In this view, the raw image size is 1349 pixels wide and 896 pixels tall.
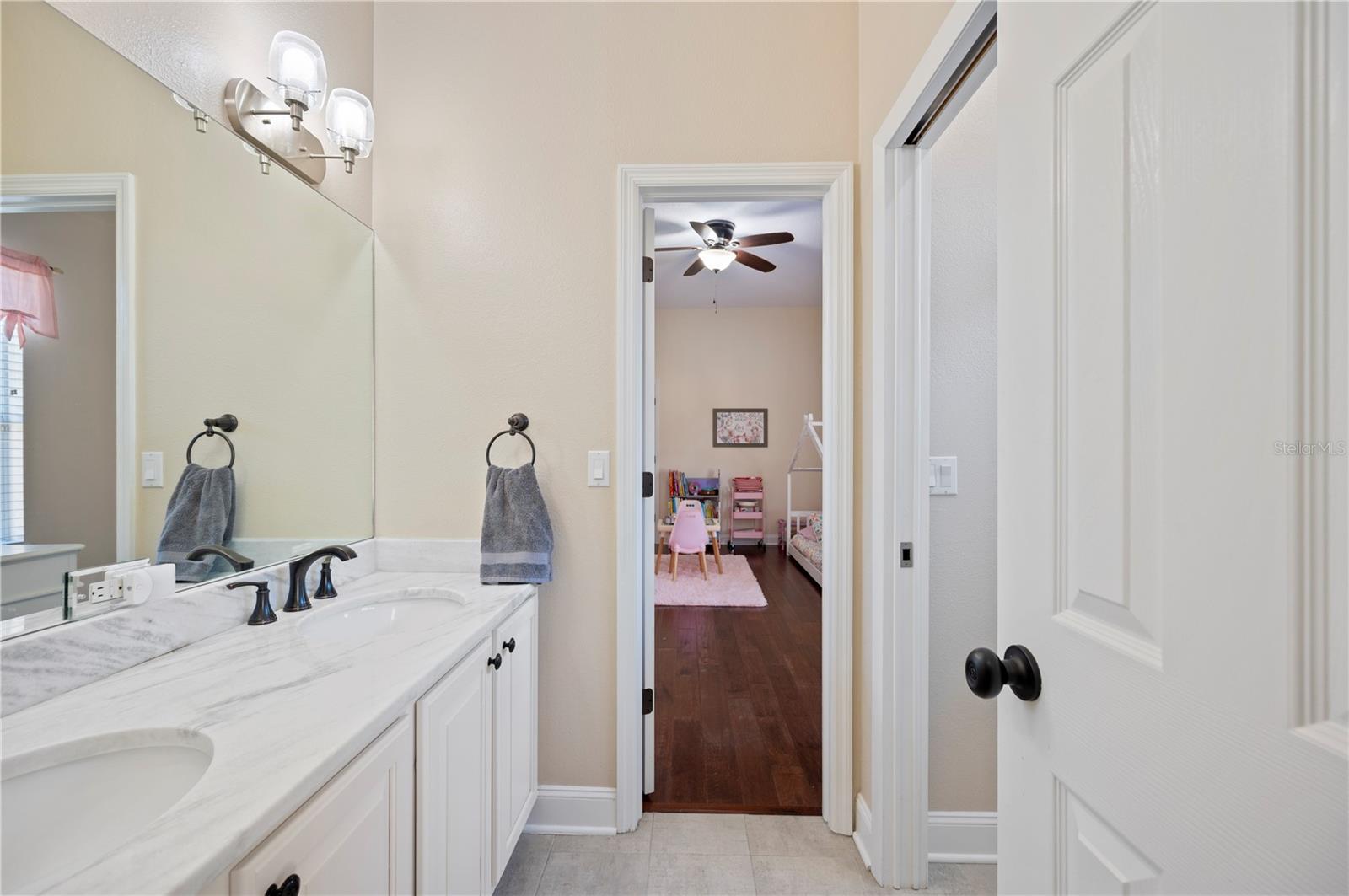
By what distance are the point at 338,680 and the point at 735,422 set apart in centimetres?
617

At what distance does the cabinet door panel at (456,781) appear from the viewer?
3.56 feet

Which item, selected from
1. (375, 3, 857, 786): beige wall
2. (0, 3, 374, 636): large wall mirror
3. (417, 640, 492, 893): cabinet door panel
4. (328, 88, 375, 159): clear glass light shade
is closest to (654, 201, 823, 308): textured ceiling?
(375, 3, 857, 786): beige wall

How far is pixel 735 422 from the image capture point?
275 inches

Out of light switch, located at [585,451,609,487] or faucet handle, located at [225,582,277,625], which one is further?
light switch, located at [585,451,609,487]

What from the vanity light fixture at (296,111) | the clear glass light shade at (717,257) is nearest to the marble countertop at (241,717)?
the vanity light fixture at (296,111)

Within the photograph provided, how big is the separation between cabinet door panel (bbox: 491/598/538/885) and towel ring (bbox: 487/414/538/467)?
468 millimetres

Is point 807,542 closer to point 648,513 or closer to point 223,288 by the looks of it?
point 648,513

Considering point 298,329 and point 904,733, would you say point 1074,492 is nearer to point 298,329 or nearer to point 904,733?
point 904,733

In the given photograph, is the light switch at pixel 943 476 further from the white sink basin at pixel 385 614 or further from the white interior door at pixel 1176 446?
the white sink basin at pixel 385 614

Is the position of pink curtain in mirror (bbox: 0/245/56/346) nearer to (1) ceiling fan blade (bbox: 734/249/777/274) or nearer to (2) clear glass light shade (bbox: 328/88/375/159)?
(2) clear glass light shade (bbox: 328/88/375/159)

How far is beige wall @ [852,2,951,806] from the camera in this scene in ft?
5.29

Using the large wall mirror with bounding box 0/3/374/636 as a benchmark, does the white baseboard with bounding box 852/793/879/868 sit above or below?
below
